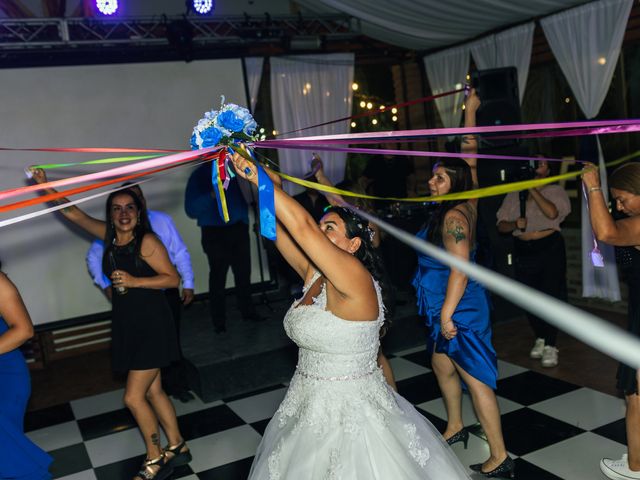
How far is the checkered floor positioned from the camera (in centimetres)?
314

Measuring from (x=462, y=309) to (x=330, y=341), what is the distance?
1130 mm

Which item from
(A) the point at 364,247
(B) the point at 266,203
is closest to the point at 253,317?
(A) the point at 364,247

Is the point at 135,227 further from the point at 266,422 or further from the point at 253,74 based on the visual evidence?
the point at 253,74

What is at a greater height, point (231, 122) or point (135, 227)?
point (231, 122)

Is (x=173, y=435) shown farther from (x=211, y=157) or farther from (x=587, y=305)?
(x=587, y=305)

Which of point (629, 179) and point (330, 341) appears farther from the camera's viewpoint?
point (629, 179)

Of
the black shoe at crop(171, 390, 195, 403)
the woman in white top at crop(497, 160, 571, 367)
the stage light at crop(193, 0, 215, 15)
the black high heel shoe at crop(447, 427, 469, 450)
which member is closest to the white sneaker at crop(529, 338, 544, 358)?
the woman in white top at crop(497, 160, 571, 367)

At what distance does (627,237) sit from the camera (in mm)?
2477

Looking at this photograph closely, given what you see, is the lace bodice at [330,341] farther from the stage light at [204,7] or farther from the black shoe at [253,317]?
the stage light at [204,7]

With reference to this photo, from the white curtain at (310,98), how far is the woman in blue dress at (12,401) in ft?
15.5

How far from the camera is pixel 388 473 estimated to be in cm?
192

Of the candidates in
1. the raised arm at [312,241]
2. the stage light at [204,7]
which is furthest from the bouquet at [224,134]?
the stage light at [204,7]

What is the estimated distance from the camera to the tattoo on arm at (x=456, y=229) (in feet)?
9.31

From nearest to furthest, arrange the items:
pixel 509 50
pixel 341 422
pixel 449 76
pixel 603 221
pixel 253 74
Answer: pixel 341 422 → pixel 603 221 → pixel 509 50 → pixel 253 74 → pixel 449 76
